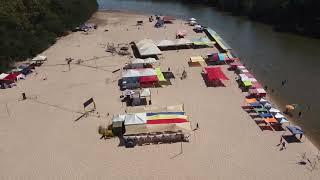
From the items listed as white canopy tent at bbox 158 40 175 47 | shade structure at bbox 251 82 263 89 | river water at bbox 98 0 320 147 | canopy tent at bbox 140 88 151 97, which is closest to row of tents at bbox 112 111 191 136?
canopy tent at bbox 140 88 151 97

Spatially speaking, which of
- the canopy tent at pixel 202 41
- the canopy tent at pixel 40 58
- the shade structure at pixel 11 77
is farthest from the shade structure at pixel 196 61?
the shade structure at pixel 11 77

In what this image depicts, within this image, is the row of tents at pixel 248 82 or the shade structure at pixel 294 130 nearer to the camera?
the shade structure at pixel 294 130

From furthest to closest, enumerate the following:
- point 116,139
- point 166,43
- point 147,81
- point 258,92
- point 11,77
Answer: point 166,43 → point 11,77 → point 147,81 → point 258,92 → point 116,139

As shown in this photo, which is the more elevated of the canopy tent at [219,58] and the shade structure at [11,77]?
the canopy tent at [219,58]

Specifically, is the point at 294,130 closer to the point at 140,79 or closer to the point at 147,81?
the point at 147,81

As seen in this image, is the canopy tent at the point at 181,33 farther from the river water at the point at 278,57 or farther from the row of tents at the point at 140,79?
the row of tents at the point at 140,79

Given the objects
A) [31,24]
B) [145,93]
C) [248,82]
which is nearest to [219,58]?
[248,82]

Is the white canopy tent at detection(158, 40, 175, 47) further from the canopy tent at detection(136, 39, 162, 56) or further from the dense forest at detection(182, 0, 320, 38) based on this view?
the dense forest at detection(182, 0, 320, 38)

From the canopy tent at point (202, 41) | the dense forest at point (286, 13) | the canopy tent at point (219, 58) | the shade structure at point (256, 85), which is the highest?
the dense forest at point (286, 13)
